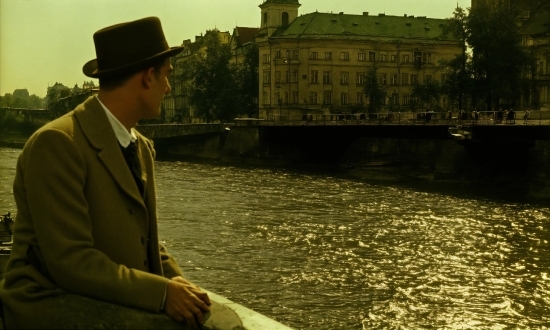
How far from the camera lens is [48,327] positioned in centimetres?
251

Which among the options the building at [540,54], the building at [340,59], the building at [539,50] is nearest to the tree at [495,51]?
the building at [539,50]

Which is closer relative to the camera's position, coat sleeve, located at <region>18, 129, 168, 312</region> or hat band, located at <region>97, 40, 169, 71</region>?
coat sleeve, located at <region>18, 129, 168, 312</region>

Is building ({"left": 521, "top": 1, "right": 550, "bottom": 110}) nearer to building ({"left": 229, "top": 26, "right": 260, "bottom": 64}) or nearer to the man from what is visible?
building ({"left": 229, "top": 26, "right": 260, "bottom": 64})

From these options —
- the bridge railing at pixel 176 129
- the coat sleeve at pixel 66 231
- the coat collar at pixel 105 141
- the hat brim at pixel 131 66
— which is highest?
the hat brim at pixel 131 66

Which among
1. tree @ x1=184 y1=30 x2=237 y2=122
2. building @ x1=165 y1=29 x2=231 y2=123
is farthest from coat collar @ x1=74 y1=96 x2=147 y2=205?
building @ x1=165 y1=29 x2=231 y2=123

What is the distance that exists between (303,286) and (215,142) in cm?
5898

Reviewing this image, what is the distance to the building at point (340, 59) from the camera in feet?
321

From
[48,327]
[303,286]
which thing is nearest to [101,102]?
[48,327]

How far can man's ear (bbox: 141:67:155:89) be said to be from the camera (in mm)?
2900

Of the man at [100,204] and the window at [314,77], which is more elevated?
the window at [314,77]

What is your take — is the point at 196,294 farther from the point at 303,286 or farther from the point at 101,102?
the point at 303,286

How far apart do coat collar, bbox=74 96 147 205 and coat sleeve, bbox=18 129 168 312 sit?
4.8 inches

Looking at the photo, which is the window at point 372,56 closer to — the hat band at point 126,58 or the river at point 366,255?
the river at point 366,255

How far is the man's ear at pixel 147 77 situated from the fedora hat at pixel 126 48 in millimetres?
26
